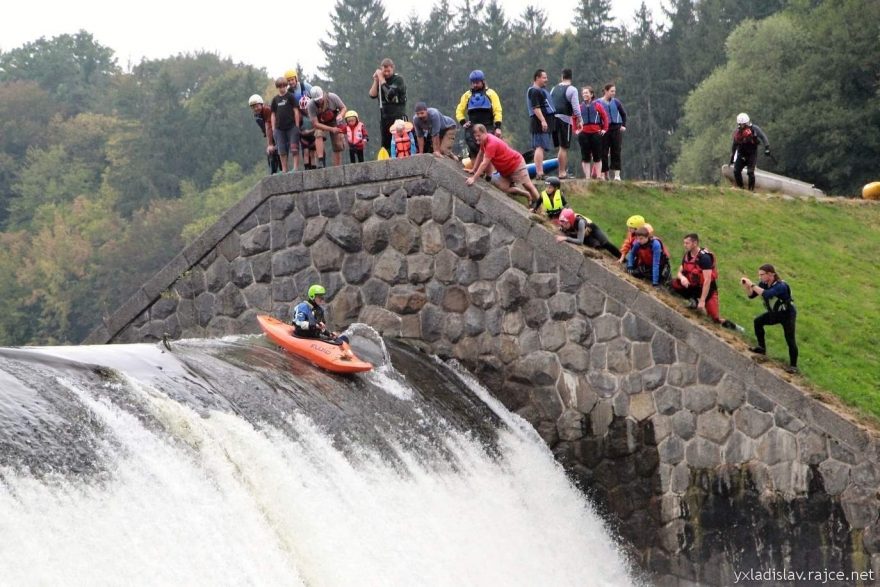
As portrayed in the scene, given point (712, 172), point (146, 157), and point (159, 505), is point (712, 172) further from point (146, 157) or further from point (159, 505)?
point (146, 157)

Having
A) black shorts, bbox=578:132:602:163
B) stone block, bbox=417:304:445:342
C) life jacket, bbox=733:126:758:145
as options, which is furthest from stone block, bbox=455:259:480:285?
life jacket, bbox=733:126:758:145

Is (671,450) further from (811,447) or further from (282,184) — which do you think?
(282,184)

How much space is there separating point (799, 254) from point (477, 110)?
5.24 metres

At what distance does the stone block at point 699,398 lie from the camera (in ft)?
56.7

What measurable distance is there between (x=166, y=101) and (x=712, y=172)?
47022 mm

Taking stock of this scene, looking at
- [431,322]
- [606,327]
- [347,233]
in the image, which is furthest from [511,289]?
[347,233]

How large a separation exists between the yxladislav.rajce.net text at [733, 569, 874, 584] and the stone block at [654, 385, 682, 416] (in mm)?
1944

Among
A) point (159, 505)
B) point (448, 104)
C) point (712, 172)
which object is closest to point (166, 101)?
point (448, 104)

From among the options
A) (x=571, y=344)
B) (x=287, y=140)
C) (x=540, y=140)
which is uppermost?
(x=287, y=140)

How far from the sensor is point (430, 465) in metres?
16.1

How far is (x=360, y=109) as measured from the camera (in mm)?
75938

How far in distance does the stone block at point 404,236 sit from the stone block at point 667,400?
12.3 ft

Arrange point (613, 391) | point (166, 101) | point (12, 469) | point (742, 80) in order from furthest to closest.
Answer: point (166, 101), point (742, 80), point (613, 391), point (12, 469)

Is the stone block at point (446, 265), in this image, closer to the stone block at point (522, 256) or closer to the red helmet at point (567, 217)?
the stone block at point (522, 256)
